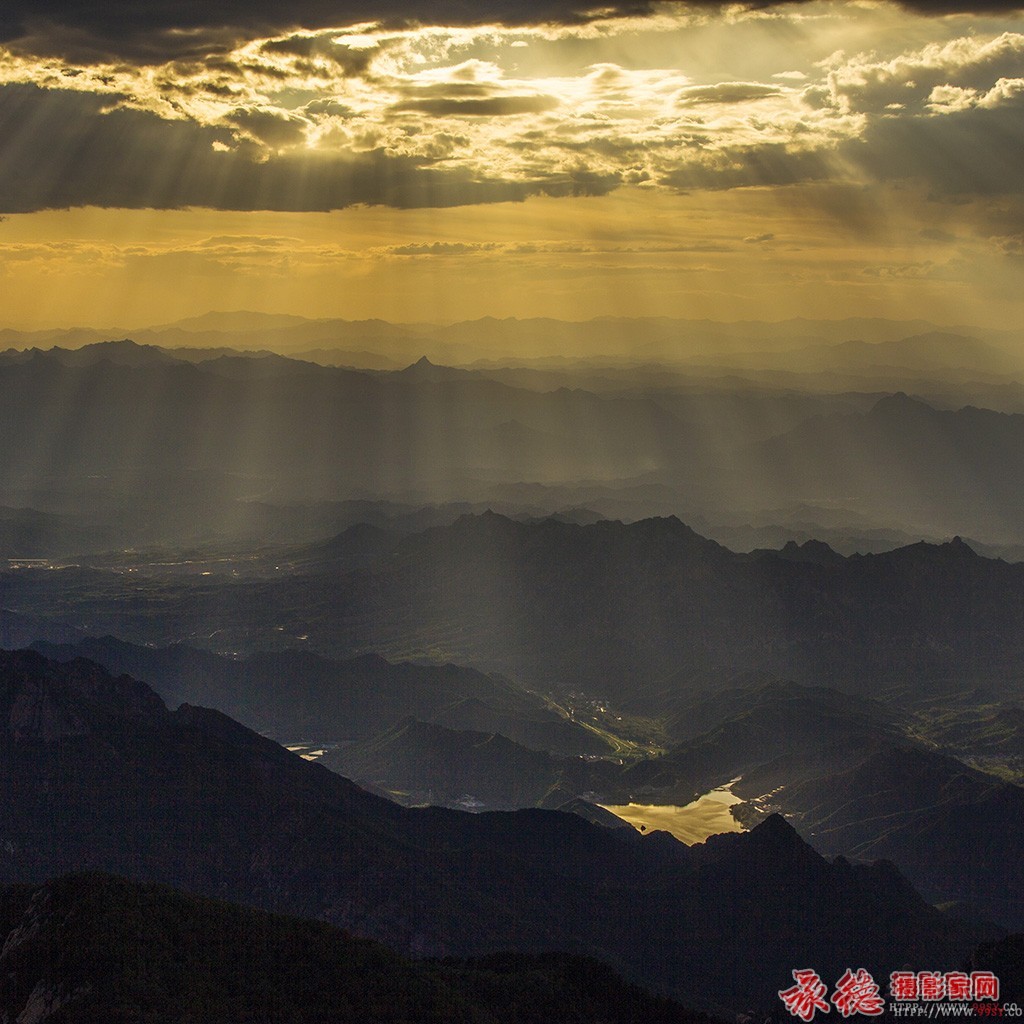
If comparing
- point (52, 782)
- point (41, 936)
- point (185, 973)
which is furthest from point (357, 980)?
point (52, 782)

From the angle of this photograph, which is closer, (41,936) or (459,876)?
(41,936)

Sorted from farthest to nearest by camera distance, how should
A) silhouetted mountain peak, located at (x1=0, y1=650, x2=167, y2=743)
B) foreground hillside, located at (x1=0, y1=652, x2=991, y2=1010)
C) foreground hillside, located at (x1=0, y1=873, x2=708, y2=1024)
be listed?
silhouetted mountain peak, located at (x1=0, y1=650, x2=167, y2=743), foreground hillside, located at (x1=0, y1=652, x2=991, y2=1010), foreground hillside, located at (x1=0, y1=873, x2=708, y2=1024)

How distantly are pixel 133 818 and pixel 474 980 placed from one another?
7112 cm

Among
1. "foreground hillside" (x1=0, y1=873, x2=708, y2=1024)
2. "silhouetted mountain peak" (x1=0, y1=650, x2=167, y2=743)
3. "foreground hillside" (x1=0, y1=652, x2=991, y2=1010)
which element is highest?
"foreground hillside" (x1=0, y1=873, x2=708, y2=1024)

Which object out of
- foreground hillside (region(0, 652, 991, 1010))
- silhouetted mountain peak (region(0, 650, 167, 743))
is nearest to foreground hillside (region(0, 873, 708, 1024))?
foreground hillside (region(0, 652, 991, 1010))

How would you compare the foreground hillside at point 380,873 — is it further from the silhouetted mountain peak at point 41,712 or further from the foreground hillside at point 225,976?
the foreground hillside at point 225,976

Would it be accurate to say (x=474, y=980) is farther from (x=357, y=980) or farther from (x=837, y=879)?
(x=837, y=879)

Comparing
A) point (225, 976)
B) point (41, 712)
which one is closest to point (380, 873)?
point (41, 712)

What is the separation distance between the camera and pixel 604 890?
648ft

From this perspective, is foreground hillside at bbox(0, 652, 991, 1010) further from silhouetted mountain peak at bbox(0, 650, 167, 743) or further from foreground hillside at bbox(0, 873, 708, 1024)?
foreground hillside at bbox(0, 873, 708, 1024)

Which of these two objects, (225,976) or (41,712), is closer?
(225,976)

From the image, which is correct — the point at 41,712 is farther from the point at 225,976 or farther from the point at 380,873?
the point at 225,976

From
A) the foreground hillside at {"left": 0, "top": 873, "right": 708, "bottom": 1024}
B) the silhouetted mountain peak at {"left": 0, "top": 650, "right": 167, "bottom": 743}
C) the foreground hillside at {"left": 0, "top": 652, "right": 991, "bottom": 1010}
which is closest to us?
the foreground hillside at {"left": 0, "top": 873, "right": 708, "bottom": 1024}

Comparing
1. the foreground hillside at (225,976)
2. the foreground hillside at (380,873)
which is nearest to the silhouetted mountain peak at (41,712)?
the foreground hillside at (380,873)
